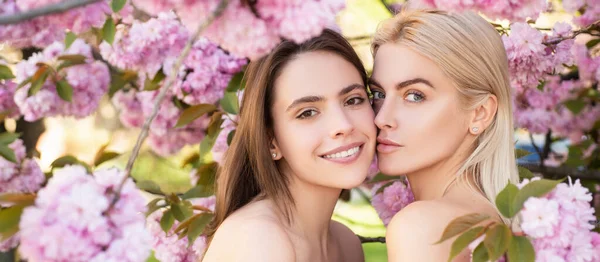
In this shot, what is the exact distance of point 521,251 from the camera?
63.9 inches

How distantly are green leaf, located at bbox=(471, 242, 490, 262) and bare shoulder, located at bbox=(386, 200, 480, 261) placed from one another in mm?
364

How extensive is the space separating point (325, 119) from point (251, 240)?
0.41 meters

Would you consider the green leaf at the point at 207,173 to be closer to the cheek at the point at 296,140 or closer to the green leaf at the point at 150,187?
the green leaf at the point at 150,187

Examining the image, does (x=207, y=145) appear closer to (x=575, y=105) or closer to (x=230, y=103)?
(x=230, y=103)

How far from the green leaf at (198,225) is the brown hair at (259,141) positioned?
0.10m

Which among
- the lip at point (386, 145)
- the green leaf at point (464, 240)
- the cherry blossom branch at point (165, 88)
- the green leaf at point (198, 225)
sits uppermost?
the cherry blossom branch at point (165, 88)

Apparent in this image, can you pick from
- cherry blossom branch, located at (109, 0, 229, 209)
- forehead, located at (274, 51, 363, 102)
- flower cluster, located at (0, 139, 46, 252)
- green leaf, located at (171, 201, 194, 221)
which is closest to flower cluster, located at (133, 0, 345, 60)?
→ cherry blossom branch, located at (109, 0, 229, 209)

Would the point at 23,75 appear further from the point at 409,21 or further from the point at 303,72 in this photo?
the point at 409,21

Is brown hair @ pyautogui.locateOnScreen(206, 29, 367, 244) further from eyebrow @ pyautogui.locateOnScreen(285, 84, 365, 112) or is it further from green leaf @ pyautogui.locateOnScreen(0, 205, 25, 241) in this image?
green leaf @ pyautogui.locateOnScreen(0, 205, 25, 241)

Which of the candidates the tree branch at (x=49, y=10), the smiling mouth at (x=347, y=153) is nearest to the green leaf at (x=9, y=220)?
the tree branch at (x=49, y=10)

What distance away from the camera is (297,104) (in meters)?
2.33

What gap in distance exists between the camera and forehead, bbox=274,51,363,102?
2316mm

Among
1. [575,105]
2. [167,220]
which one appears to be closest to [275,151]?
[167,220]

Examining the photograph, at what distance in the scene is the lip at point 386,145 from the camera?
7.50 ft
